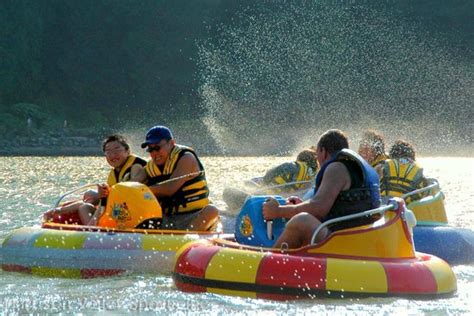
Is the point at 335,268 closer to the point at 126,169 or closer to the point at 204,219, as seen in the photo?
the point at 204,219

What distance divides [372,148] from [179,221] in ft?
9.33

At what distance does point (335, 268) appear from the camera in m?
9.05

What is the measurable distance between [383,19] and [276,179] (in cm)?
7733

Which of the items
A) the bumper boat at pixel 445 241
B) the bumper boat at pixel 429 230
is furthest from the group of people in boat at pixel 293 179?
the bumper boat at pixel 445 241

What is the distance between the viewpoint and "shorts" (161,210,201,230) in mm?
12078

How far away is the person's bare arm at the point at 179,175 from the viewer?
39.1ft

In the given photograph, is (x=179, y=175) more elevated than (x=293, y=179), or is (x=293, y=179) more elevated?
(x=293, y=179)

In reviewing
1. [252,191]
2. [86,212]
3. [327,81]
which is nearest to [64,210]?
[86,212]

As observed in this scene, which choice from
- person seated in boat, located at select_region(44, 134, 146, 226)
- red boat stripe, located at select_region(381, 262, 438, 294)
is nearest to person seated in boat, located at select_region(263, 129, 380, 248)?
red boat stripe, located at select_region(381, 262, 438, 294)

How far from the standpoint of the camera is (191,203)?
39.8ft

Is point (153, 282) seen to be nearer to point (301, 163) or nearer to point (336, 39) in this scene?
point (301, 163)

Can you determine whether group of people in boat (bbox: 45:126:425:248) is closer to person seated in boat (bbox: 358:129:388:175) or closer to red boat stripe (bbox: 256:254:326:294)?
person seated in boat (bbox: 358:129:388:175)

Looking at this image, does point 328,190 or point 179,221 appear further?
point 179,221

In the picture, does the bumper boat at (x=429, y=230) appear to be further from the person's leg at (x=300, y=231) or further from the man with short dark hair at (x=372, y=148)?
the man with short dark hair at (x=372, y=148)
